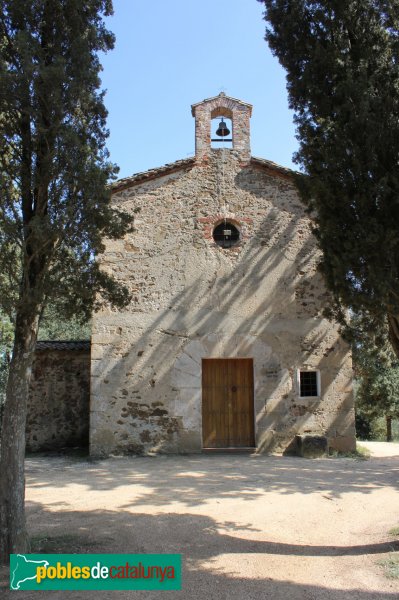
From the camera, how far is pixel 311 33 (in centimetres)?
529

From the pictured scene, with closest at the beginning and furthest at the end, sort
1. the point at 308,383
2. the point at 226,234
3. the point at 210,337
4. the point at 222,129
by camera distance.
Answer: the point at 210,337 < the point at 308,383 < the point at 226,234 < the point at 222,129

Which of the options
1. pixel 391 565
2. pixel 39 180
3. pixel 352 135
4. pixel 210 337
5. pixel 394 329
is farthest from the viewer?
pixel 210 337

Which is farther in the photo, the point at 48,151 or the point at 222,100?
the point at 222,100

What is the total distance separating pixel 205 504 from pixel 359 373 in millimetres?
14097

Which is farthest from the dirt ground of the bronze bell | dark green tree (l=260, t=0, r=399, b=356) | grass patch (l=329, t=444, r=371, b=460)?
the bronze bell

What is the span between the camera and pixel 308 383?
1045cm

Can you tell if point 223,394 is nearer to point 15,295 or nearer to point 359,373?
point 15,295

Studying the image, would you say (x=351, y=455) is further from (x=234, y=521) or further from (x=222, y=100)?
(x=222, y=100)

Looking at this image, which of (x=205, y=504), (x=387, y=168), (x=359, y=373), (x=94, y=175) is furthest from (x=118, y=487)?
(x=359, y=373)

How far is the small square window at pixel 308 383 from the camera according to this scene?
10.4 m

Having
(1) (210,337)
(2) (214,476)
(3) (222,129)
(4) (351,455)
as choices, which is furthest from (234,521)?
(3) (222,129)

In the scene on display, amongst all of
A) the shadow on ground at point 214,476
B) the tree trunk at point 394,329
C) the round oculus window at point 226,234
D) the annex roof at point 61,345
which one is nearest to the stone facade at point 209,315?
the round oculus window at point 226,234

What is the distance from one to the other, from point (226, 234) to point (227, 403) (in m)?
3.68

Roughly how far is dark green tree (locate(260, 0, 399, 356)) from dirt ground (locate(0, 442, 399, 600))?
84.7 inches
